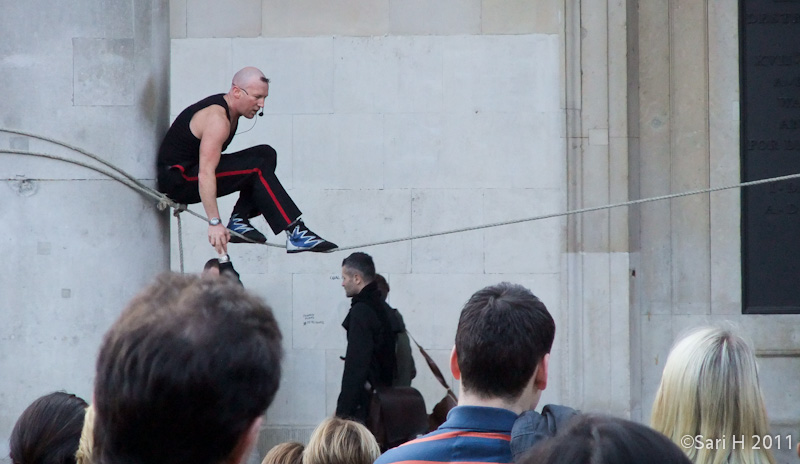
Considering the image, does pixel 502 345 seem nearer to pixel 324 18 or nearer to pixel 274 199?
pixel 274 199

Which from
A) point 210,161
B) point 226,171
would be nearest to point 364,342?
point 226,171

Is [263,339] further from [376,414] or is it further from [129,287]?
[376,414]

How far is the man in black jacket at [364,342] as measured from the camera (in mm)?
5535

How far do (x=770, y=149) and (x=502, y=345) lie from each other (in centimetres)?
532

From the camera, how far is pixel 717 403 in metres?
2.26

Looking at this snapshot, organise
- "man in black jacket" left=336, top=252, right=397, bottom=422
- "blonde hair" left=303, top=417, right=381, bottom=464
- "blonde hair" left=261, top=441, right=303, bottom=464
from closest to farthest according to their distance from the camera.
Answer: "blonde hair" left=303, top=417, right=381, bottom=464
"blonde hair" left=261, top=441, right=303, bottom=464
"man in black jacket" left=336, top=252, right=397, bottom=422

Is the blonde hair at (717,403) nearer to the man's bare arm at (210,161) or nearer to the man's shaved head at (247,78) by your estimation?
the man's bare arm at (210,161)

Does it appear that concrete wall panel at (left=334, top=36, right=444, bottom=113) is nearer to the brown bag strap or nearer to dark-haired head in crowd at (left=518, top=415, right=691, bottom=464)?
the brown bag strap

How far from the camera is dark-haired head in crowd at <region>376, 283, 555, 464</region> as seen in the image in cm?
222

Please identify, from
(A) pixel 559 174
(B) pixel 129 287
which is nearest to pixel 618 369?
(A) pixel 559 174

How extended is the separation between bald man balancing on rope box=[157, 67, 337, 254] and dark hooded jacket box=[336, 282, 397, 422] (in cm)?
101

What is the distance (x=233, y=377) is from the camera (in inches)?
51.8

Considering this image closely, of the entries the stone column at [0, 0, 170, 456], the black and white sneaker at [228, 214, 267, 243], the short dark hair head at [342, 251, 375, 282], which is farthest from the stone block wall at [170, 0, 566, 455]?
the stone column at [0, 0, 170, 456]

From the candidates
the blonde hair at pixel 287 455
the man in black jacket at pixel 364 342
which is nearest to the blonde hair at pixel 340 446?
the blonde hair at pixel 287 455
